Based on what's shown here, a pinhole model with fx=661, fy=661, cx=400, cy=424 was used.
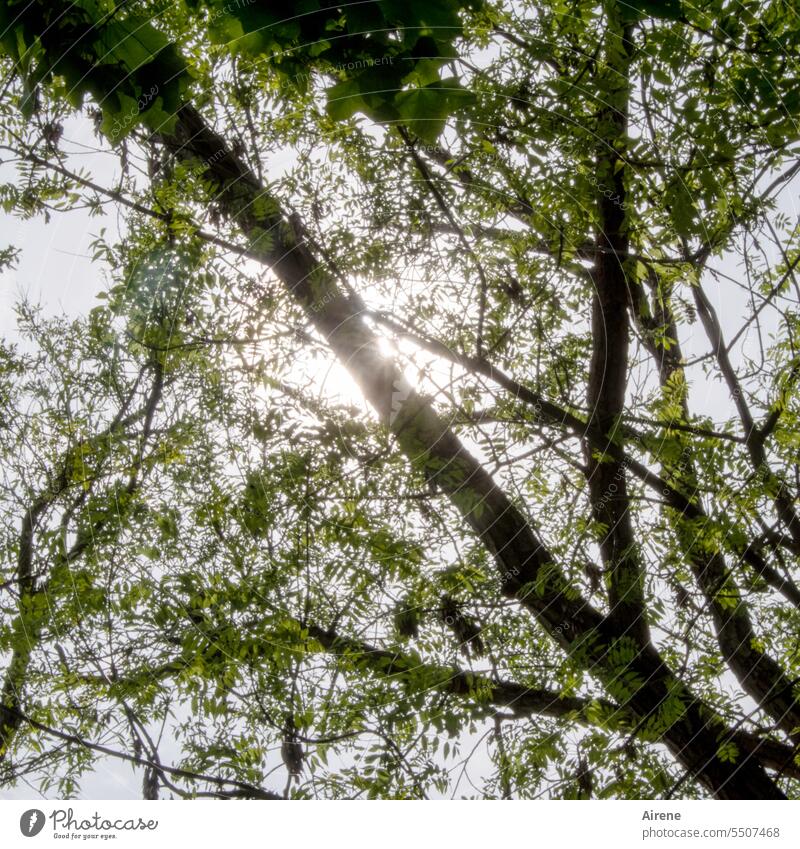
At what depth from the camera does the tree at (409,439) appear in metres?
1.70

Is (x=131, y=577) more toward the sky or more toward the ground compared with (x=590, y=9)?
more toward the ground

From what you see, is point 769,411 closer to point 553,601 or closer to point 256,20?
point 553,601

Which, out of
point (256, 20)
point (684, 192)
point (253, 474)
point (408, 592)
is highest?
point (256, 20)

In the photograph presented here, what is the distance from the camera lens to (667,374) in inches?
77.7

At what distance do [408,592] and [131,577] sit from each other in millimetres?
722

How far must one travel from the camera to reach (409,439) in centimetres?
181

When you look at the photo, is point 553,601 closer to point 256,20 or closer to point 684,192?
point 684,192

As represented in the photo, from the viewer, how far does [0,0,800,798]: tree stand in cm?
170
